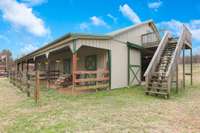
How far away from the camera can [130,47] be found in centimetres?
1195

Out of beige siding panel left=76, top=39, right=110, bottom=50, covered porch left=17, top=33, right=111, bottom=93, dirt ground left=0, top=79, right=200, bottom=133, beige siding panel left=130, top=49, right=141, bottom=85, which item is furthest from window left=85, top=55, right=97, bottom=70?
dirt ground left=0, top=79, right=200, bottom=133

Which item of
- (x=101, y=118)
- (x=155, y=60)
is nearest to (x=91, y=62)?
(x=155, y=60)

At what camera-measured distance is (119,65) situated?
11.1 m

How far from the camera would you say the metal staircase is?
8.20m

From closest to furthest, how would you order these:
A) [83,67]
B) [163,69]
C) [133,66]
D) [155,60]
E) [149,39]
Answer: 1. [163,69]
2. [155,60]
3. [133,66]
4. [149,39]
5. [83,67]

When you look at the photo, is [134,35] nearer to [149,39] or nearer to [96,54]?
[149,39]

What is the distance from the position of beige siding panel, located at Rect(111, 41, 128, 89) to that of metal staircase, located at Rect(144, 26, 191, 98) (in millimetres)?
2288

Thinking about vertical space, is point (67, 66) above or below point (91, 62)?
below

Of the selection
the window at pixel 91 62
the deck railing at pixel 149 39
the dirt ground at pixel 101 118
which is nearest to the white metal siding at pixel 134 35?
the deck railing at pixel 149 39

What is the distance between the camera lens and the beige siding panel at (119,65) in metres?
10.7

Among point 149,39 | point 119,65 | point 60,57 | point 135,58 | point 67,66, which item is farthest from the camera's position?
point 60,57

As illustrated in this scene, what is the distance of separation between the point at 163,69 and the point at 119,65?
276cm

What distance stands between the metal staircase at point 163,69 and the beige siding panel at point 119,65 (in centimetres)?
229

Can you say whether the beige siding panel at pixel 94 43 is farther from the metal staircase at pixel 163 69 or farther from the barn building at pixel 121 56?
the metal staircase at pixel 163 69
